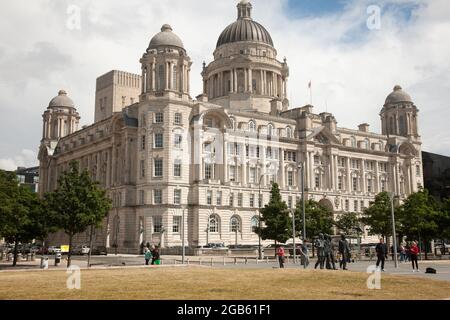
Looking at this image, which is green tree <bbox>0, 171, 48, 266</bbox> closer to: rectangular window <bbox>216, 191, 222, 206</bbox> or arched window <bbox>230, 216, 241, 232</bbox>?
rectangular window <bbox>216, 191, 222, 206</bbox>

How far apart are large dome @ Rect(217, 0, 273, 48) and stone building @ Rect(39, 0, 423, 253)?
0.99ft

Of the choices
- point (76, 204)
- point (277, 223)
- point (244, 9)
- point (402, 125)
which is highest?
point (244, 9)

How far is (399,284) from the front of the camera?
23625 millimetres

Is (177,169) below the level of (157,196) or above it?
above

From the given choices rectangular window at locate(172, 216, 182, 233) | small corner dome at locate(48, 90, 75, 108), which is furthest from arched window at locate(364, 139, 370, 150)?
small corner dome at locate(48, 90, 75, 108)

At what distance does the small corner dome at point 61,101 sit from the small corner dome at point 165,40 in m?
42.6

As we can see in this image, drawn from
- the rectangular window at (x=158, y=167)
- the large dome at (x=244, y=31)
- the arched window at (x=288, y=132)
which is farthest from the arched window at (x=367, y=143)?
the rectangular window at (x=158, y=167)

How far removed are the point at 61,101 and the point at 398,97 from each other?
75689 millimetres

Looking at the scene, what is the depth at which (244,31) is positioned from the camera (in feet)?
373

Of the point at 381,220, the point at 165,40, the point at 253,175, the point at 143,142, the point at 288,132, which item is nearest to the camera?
the point at 381,220

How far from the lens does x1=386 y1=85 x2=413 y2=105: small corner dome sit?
384ft

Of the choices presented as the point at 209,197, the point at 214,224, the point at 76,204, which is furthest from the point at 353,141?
the point at 76,204

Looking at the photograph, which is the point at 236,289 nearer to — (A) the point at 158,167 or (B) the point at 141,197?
(A) the point at 158,167

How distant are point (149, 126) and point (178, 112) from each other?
16.2 feet
